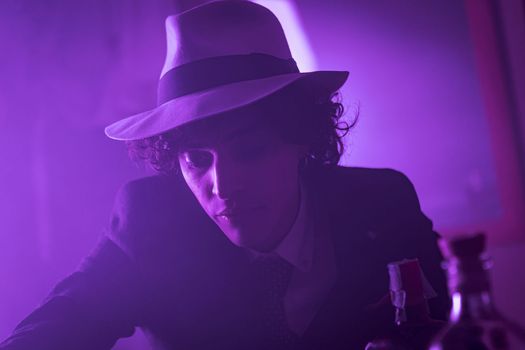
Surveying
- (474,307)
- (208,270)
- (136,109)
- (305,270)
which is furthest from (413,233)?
(136,109)

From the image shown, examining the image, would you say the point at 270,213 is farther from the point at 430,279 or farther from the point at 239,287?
the point at 430,279

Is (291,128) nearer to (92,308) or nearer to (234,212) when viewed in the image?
(234,212)

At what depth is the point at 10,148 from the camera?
4.10ft

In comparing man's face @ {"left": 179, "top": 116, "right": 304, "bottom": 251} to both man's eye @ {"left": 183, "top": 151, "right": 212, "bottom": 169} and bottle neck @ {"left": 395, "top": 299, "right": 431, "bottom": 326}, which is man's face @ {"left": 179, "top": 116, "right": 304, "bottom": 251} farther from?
bottle neck @ {"left": 395, "top": 299, "right": 431, "bottom": 326}

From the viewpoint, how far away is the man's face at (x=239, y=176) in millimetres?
842

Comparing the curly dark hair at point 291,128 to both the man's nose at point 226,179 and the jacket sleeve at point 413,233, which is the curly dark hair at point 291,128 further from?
the jacket sleeve at point 413,233

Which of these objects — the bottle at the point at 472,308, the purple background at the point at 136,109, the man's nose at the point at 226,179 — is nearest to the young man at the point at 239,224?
the man's nose at the point at 226,179

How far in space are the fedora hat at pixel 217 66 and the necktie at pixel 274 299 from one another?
39cm

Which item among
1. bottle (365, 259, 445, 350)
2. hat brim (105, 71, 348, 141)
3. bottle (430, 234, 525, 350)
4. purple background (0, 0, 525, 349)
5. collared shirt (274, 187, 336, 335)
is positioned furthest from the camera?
purple background (0, 0, 525, 349)

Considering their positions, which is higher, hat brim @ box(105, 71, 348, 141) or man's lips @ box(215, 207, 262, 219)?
hat brim @ box(105, 71, 348, 141)

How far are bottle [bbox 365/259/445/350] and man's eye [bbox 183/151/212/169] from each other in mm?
472

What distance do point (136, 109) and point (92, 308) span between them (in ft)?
2.82

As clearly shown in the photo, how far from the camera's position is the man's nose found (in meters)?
0.83

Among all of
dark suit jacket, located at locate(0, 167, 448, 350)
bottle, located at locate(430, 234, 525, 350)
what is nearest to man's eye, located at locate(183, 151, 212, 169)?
dark suit jacket, located at locate(0, 167, 448, 350)
